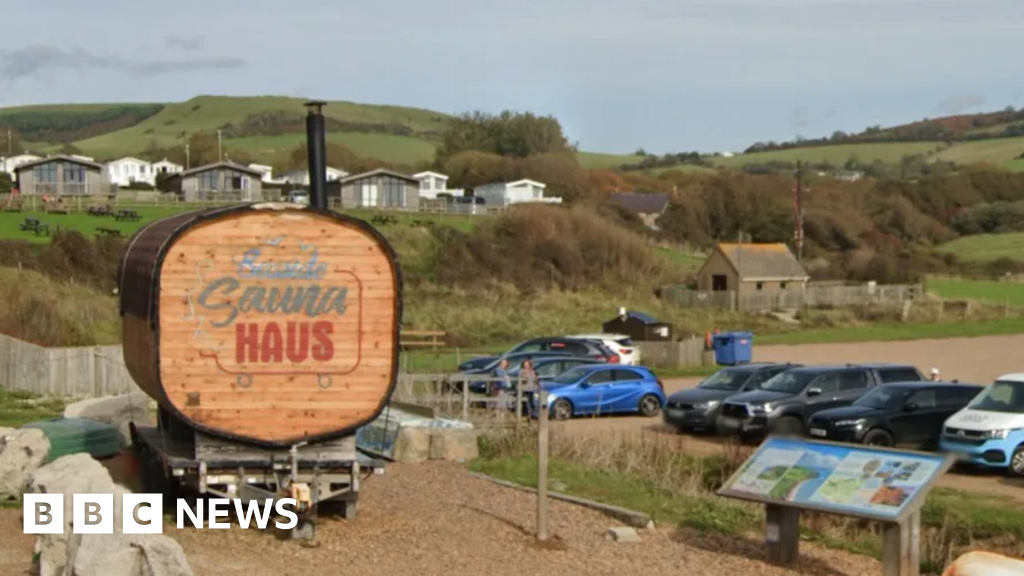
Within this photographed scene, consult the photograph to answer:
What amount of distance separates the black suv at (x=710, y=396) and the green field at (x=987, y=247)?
255 ft

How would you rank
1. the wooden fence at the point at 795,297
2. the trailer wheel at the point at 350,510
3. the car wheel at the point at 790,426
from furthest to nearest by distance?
1. the wooden fence at the point at 795,297
2. the car wheel at the point at 790,426
3. the trailer wheel at the point at 350,510

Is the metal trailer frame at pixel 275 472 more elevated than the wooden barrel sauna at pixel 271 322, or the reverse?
the wooden barrel sauna at pixel 271 322

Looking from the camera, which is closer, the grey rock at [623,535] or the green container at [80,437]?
the grey rock at [623,535]

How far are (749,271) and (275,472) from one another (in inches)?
2252

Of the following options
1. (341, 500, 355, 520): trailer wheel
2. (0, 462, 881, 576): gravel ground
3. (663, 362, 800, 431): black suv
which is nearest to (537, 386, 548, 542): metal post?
(0, 462, 881, 576): gravel ground

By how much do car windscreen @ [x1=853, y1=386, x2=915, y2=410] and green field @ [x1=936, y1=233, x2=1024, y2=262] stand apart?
81.4 m

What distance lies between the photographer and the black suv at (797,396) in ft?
86.6

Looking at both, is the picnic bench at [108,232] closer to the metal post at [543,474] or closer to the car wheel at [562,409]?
the car wheel at [562,409]

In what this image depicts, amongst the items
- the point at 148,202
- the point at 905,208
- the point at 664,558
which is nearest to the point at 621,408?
the point at 664,558

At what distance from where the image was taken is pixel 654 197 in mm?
115750

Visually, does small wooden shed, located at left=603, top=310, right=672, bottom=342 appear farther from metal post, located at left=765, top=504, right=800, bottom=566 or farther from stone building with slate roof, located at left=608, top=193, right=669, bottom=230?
stone building with slate roof, located at left=608, top=193, right=669, bottom=230

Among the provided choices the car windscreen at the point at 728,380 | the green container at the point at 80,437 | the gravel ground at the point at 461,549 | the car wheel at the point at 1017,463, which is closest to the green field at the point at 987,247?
the car windscreen at the point at 728,380

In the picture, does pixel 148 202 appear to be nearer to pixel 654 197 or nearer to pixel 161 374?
pixel 654 197

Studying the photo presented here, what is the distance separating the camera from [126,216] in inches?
3014
